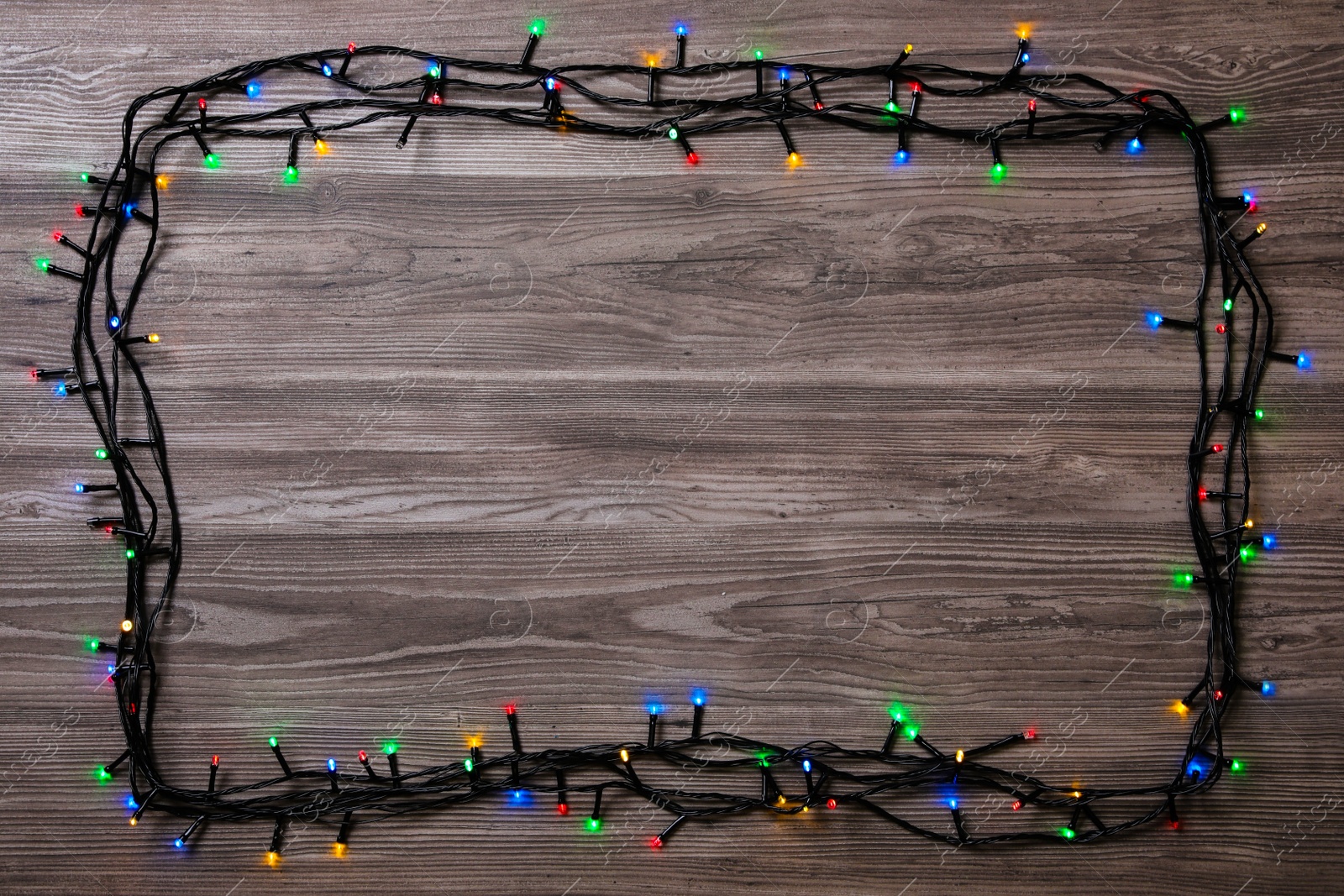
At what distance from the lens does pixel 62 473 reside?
52.4 inches

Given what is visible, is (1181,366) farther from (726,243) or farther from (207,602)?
(207,602)

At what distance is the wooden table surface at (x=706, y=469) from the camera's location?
129cm

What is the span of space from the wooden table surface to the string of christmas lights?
3cm

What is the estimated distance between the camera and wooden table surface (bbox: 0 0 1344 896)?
4.25ft

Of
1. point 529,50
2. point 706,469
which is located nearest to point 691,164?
point 529,50

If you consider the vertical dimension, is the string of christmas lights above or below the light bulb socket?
below

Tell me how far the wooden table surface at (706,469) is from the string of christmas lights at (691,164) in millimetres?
29

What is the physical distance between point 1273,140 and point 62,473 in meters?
2.01

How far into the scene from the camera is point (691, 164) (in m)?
1.36

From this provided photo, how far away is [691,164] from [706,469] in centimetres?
50

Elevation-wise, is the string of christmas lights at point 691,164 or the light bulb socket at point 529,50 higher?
the light bulb socket at point 529,50

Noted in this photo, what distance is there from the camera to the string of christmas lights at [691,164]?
129 cm

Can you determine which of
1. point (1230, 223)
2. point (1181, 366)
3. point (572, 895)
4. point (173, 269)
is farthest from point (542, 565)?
point (1230, 223)

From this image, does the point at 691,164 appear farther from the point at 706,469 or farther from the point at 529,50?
the point at 706,469
